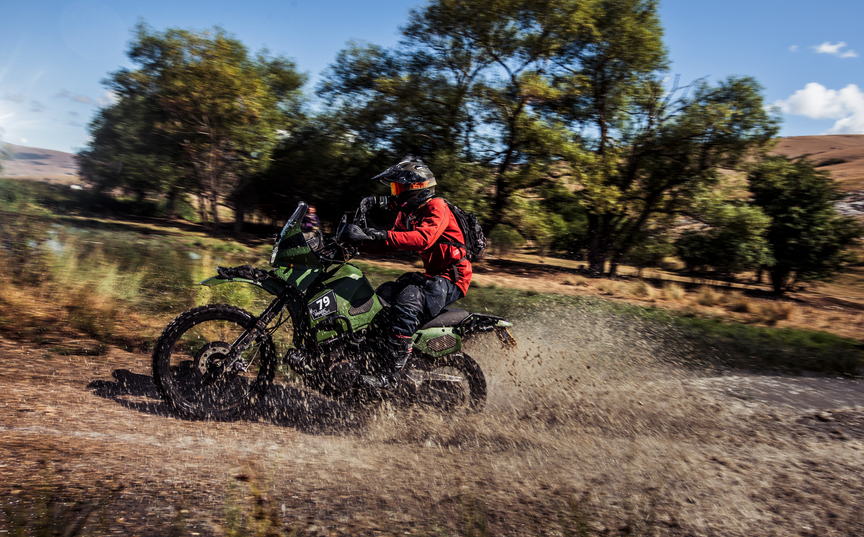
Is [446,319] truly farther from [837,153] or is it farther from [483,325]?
[837,153]

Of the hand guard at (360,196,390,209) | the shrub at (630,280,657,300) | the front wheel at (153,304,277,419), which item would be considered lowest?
the shrub at (630,280,657,300)

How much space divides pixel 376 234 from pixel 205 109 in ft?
87.1

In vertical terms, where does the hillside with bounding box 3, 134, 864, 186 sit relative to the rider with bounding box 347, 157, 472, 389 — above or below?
above

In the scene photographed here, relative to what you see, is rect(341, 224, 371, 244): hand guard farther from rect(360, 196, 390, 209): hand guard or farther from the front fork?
the front fork

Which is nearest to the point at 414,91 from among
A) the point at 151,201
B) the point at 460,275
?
the point at 460,275

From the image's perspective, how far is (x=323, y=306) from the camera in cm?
479

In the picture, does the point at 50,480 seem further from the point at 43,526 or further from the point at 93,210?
the point at 93,210

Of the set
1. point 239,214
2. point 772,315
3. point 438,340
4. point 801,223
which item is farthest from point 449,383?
point 801,223

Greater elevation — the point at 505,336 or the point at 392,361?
the point at 505,336

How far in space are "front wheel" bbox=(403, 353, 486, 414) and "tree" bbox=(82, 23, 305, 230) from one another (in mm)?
25608

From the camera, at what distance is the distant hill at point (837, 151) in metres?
78.8

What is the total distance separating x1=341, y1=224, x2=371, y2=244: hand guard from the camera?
4.39 m

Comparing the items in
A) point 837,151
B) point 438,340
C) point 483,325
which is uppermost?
point 837,151

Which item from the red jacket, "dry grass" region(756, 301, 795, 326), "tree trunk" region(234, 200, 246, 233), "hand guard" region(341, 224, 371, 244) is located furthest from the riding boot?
"tree trunk" region(234, 200, 246, 233)
